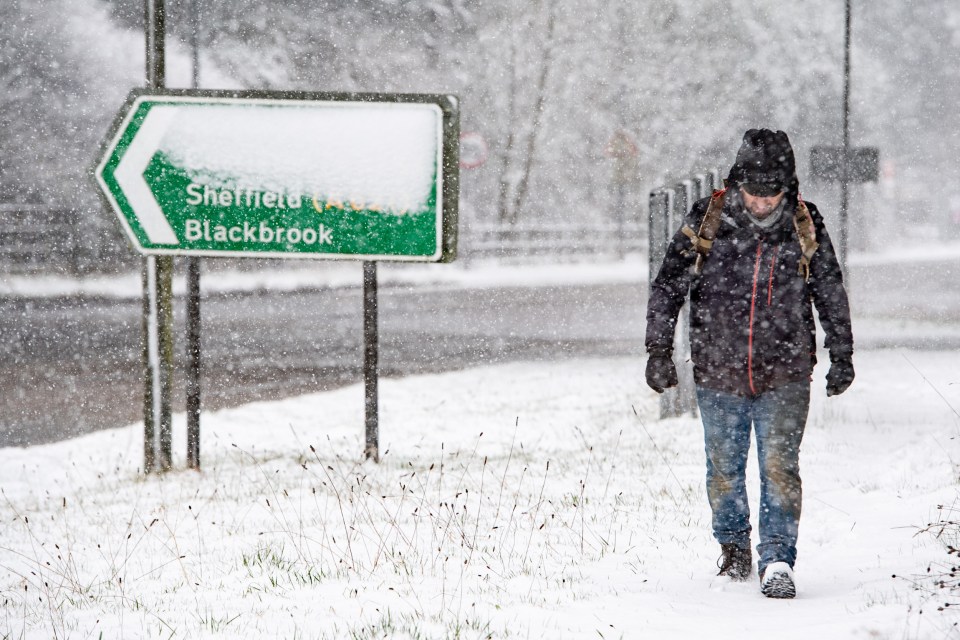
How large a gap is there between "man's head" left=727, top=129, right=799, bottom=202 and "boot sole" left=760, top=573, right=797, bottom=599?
1554 mm

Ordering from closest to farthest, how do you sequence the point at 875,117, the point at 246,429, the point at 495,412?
the point at 246,429, the point at 495,412, the point at 875,117

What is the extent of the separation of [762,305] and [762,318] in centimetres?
5

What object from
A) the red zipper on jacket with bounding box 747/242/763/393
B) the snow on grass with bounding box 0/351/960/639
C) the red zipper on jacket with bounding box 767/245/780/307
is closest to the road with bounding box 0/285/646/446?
the snow on grass with bounding box 0/351/960/639

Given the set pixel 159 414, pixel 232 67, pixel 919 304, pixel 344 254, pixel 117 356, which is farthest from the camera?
pixel 232 67

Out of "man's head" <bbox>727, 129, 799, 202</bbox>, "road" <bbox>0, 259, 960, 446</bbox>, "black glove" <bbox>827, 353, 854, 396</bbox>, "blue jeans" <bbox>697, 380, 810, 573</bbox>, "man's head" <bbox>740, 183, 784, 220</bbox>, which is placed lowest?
"road" <bbox>0, 259, 960, 446</bbox>

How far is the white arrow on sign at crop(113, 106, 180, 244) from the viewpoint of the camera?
7738mm

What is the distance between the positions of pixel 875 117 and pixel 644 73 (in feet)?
52.0

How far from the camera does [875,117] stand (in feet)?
159

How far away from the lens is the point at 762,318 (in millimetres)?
4547

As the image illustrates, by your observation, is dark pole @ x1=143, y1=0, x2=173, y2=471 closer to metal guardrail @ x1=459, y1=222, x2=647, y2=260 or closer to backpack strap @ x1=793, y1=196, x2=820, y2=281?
backpack strap @ x1=793, y1=196, x2=820, y2=281

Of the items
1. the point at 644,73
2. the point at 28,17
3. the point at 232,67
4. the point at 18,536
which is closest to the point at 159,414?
the point at 18,536

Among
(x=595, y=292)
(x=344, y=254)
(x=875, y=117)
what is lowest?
(x=595, y=292)

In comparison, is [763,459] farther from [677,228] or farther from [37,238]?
[37,238]

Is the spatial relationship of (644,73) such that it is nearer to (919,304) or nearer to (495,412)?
(919,304)
